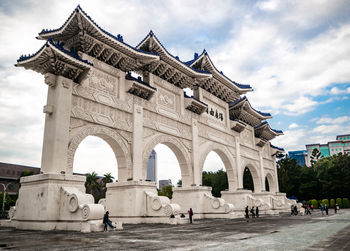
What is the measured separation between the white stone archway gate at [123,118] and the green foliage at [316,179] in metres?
27.5

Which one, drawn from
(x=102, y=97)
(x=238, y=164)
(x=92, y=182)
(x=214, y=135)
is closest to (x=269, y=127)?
(x=238, y=164)

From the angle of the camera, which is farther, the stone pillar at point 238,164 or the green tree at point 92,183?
the green tree at point 92,183

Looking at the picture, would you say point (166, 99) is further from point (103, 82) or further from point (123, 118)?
point (103, 82)

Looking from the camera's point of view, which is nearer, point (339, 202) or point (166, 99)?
point (166, 99)

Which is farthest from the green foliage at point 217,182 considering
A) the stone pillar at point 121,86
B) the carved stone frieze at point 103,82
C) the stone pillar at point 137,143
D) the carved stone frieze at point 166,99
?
the carved stone frieze at point 103,82

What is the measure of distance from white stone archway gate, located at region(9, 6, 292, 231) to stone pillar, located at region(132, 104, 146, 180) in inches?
2.3

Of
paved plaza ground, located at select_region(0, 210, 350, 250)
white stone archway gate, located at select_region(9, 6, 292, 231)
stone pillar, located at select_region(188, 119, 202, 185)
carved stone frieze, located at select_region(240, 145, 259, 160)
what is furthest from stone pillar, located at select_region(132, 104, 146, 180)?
carved stone frieze, located at select_region(240, 145, 259, 160)

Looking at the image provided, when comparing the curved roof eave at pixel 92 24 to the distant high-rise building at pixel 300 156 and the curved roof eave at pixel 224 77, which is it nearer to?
the curved roof eave at pixel 224 77

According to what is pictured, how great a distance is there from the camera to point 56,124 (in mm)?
13148

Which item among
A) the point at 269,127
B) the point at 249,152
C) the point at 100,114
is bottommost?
the point at 100,114

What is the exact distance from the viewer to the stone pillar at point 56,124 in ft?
42.2

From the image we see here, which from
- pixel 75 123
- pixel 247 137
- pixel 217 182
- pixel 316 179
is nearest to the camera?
pixel 75 123

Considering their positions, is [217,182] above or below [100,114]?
below

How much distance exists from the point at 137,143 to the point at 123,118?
65.3 inches
